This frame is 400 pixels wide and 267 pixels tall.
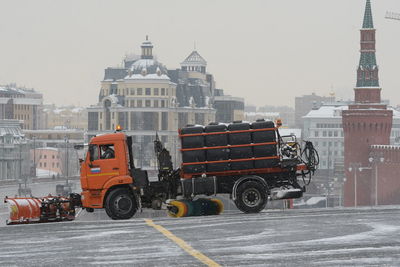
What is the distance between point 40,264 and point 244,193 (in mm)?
14759

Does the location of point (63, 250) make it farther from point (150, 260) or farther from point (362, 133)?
point (362, 133)

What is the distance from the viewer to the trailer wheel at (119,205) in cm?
2912

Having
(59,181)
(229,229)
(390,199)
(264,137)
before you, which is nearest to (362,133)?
(390,199)

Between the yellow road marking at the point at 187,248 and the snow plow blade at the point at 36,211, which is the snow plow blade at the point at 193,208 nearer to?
the snow plow blade at the point at 36,211

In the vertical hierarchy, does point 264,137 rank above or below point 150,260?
above

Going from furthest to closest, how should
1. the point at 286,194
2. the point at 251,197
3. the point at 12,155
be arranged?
the point at 12,155, the point at 286,194, the point at 251,197

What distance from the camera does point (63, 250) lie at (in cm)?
1719

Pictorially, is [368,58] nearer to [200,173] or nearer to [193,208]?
[200,173]

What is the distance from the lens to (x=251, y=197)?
29672mm

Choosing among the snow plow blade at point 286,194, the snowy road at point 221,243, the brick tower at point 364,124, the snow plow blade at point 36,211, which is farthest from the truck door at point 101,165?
the brick tower at point 364,124

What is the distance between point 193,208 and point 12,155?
161 m

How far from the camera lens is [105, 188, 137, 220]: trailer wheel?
1147 inches

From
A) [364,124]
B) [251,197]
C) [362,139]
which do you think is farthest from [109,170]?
[364,124]

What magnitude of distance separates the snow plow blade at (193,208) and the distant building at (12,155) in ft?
491
